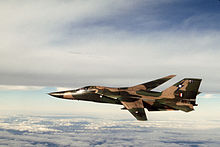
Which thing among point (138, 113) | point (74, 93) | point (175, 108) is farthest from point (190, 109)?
point (74, 93)

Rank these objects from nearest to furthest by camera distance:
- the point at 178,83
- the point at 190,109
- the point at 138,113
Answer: the point at 138,113 → the point at 190,109 → the point at 178,83

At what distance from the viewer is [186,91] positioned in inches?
1403

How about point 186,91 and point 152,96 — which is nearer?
point 186,91

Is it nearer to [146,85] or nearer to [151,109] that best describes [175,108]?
[151,109]

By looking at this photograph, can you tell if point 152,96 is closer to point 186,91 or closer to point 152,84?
point 186,91

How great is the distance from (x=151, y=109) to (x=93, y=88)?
34.0 feet

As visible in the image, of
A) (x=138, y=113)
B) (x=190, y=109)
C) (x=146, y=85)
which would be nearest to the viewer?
(x=138, y=113)

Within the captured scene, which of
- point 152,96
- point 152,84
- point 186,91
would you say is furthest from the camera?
point 152,84

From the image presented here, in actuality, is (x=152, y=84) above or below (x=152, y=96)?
above

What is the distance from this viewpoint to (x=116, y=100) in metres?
36.7

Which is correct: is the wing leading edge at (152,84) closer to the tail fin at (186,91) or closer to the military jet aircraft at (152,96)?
the military jet aircraft at (152,96)

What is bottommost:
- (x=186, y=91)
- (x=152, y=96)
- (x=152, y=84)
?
(x=152, y=96)

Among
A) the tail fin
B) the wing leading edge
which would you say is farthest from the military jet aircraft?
the wing leading edge

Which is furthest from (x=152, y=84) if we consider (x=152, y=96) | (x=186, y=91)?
(x=186, y=91)
